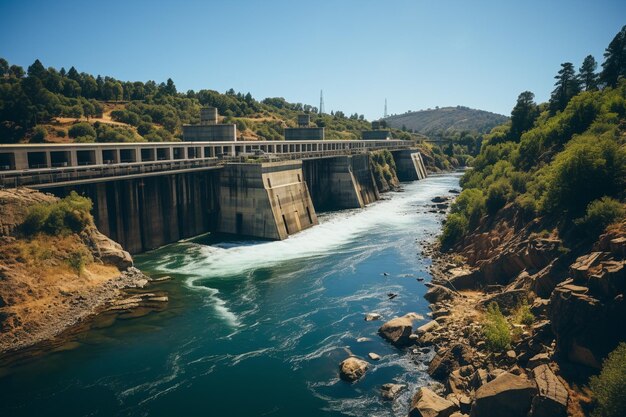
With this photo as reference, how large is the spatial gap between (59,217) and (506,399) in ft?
118

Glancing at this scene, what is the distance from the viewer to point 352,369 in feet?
88.4

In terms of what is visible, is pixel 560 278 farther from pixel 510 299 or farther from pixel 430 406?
pixel 430 406

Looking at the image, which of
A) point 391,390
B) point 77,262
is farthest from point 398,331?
point 77,262

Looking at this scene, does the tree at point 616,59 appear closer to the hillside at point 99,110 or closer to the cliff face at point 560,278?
the cliff face at point 560,278

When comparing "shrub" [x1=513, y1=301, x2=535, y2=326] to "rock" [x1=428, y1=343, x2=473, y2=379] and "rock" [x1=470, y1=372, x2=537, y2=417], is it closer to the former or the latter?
"rock" [x1=428, y1=343, x2=473, y2=379]

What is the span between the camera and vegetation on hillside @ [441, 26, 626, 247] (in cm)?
3259

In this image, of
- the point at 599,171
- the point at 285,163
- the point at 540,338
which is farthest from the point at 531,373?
the point at 285,163

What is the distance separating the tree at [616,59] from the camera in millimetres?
75188

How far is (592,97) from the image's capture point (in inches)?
2189

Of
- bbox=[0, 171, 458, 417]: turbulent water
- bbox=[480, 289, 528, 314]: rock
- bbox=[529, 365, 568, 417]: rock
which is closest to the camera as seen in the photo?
bbox=[529, 365, 568, 417]: rock

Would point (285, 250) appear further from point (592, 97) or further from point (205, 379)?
point (592, 97)

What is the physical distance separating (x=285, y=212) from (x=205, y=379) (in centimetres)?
Result: 3844

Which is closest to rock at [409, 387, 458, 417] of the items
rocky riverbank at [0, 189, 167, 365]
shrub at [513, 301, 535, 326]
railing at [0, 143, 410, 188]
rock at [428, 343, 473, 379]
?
rock at [428, 343, 473, 379]

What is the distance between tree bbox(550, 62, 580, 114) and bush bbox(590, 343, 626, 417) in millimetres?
67323
